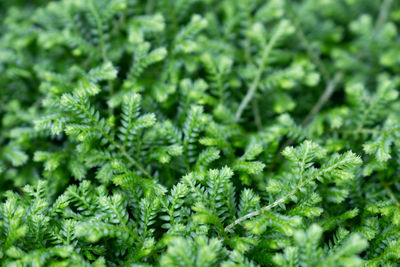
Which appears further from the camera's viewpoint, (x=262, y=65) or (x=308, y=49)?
(x=308, y=49)

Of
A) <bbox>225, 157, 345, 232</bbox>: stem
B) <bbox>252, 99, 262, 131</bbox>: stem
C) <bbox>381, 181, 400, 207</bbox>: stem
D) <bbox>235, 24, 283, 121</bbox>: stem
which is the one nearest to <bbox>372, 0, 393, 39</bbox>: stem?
<bbox>235, 24, 283, 121</bbox>: stem

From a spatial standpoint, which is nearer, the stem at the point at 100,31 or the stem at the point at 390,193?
the stem at the point at 390,193

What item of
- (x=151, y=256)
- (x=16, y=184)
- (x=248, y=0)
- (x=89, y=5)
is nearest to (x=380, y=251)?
(x=151, y=256)

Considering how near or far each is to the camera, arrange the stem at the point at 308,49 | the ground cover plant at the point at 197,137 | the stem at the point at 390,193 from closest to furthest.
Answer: the ground cover plant at the point at 197,137 → the stem at the point at 390,193 → the stem at the point at 308,49

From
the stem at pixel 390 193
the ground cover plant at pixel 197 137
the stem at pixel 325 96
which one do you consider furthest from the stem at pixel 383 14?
the stem at pixel 390 193

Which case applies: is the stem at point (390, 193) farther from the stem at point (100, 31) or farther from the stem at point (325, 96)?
the stem at point (100, 31)

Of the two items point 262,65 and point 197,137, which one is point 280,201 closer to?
point 197,137

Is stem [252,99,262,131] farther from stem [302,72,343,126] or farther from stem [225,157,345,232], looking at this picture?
stem [225,157,345,232]

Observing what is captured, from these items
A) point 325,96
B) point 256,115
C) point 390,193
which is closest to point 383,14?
point 325,96
